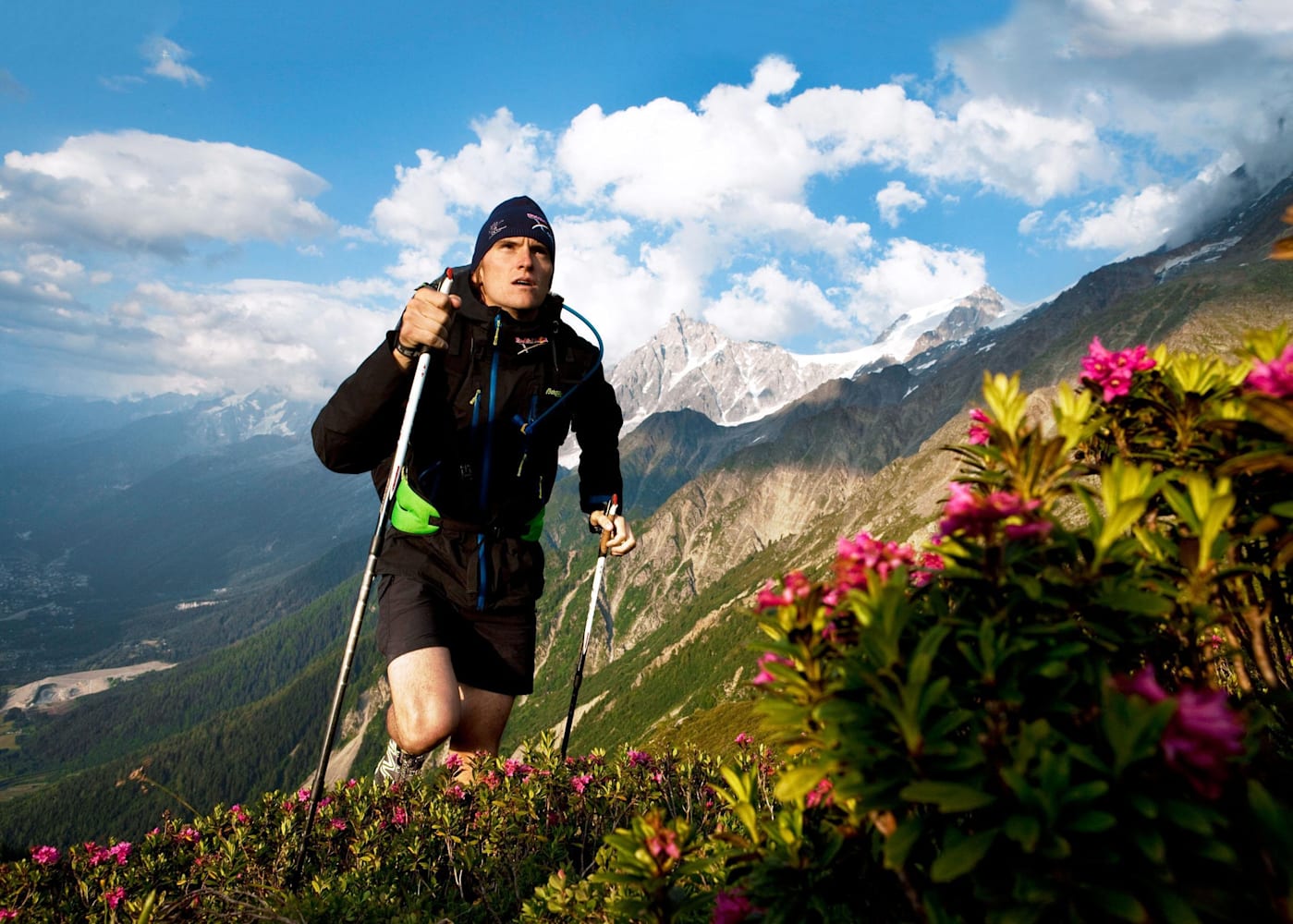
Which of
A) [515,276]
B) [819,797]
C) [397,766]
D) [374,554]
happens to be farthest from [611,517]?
[819,797]

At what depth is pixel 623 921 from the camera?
9.32 feet

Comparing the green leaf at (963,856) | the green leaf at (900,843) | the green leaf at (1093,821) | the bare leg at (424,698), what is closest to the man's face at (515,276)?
the bare leg at (424,698)

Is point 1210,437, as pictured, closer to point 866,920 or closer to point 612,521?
point 866,920

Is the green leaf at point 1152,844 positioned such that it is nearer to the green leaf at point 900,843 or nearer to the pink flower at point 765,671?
the green leaf at point 900,843

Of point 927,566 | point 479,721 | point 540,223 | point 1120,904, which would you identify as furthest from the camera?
point 540,223

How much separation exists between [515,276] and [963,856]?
22.6 ft

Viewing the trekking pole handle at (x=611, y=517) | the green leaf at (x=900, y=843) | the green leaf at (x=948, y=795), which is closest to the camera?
the green leaf at (x=948, y=795)

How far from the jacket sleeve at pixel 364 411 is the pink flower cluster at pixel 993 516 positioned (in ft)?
17.4

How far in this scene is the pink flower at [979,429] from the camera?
237 cm

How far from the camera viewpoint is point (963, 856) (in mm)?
1561

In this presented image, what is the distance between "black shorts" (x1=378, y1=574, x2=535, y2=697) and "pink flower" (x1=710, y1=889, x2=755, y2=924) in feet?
16.1

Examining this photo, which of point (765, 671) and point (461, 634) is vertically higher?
point (765, 671)

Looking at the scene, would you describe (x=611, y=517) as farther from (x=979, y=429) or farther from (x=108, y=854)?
(x=979, y=429)

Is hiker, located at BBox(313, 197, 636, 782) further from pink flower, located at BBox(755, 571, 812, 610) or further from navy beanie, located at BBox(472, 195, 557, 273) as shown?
pink flower, located at BBox(755, 571, 812, 610)
